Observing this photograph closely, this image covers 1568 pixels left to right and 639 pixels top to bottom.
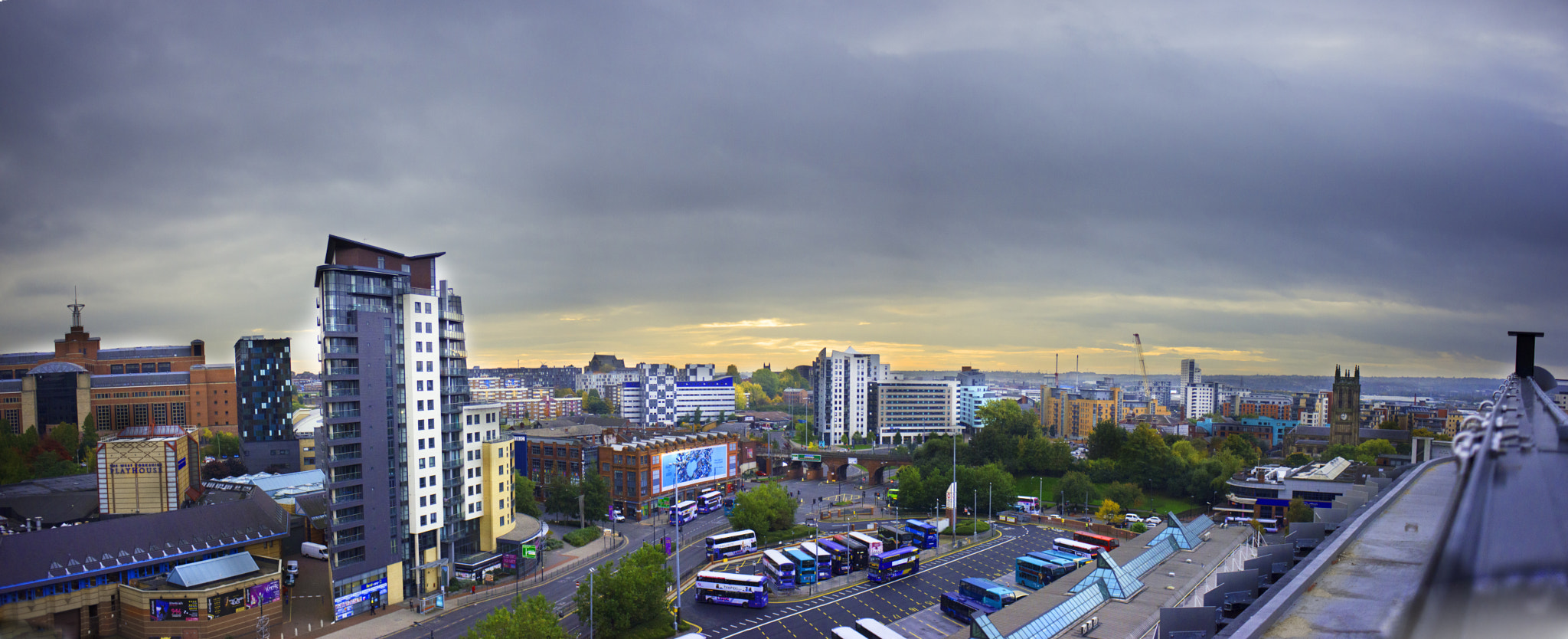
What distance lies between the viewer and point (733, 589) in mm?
29188

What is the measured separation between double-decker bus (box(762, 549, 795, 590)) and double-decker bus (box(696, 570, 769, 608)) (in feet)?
4.42

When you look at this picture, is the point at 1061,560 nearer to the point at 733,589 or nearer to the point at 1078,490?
the point at 733,589

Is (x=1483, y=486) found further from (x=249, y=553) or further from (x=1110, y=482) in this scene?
(x=1110, y=482)

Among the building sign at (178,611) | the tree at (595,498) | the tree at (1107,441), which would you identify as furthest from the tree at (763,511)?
the tree at (1107,441)

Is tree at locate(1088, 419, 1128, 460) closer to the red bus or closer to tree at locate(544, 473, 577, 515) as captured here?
the red bus

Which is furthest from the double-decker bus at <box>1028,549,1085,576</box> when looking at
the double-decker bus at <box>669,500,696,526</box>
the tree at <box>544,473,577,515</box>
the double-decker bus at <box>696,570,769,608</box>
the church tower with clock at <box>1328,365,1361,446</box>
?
the church tower with clock at <box>1328,365,1361,446</box>

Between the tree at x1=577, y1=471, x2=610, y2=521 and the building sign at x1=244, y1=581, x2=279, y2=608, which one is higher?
the building sign at x1=244, y1=581, x2=279, y2=608

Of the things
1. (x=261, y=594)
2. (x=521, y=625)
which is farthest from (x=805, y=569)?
(x=261, y=594)

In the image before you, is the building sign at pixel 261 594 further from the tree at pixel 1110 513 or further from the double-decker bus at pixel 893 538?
the tree at pixel 1110 513

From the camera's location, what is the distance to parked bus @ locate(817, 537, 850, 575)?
109ft

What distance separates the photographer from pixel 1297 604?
6512mm

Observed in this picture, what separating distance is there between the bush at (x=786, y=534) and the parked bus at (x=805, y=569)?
8367 mm

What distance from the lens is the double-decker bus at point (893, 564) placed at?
32719mm

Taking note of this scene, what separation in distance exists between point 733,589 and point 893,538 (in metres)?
11.1
